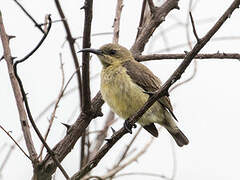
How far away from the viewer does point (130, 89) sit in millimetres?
4316

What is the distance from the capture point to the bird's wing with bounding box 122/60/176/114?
4.46 m

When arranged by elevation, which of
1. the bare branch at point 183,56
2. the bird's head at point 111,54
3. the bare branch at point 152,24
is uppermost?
the bird's head at point 111,54

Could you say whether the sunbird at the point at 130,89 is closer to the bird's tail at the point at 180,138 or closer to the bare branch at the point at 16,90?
the bird's tail at the point at 180,138

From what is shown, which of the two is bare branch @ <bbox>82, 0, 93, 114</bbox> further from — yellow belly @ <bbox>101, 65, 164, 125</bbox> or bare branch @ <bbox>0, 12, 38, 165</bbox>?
yellow belly @ <bbox>101, 65, 164, 125</bbox>

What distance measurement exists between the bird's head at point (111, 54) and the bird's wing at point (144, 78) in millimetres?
155

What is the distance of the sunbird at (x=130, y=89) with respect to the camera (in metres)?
4.29

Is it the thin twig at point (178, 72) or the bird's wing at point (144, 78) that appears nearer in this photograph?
the thin twig at point (178, 72)

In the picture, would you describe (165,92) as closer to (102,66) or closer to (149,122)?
(149,122)

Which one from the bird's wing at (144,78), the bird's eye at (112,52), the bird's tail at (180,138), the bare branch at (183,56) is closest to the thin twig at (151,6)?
the bare branch at (183,56)

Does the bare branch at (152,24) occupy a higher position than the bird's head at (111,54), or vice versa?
the bird's head at (111,54)

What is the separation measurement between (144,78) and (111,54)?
1.94 ft

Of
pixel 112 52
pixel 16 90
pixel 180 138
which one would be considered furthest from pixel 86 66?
pixel 180 138

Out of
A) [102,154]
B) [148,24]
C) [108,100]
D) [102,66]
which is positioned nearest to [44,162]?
[102,154]

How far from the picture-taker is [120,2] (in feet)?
13.6
